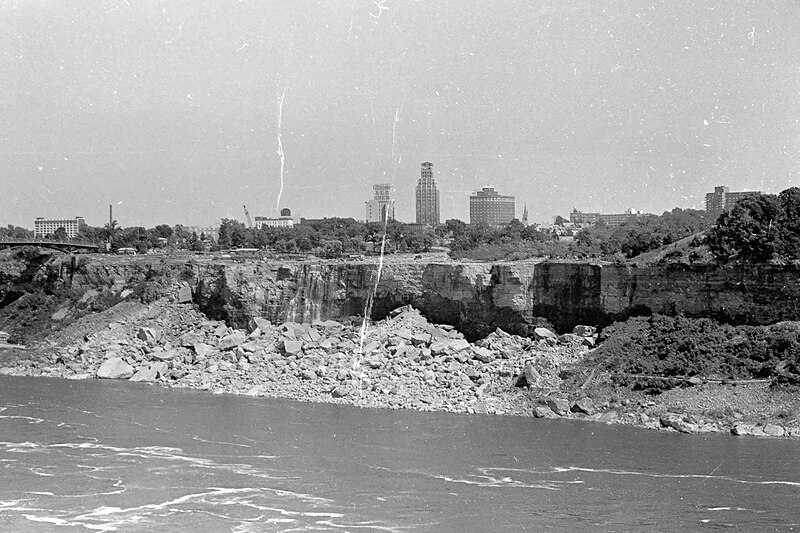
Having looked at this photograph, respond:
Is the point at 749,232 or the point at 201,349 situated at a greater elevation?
the point at 749,232

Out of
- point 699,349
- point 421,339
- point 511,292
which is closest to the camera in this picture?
point 699,349

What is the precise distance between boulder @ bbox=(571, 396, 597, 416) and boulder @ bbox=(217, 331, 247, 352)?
17.8 meters

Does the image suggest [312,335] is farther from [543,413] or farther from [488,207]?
[488,207]

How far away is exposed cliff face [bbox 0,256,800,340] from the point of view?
42.2 m

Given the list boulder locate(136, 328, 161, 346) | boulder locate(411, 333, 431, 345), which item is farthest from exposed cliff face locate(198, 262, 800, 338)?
boulder locate(136, 328, 161, 346)

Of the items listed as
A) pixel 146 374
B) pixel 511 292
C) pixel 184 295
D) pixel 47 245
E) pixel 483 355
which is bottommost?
pixel 146 374

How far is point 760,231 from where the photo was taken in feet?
139

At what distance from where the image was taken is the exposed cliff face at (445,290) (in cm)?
4216

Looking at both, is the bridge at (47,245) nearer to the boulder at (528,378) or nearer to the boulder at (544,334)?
the boulder at (544,334)

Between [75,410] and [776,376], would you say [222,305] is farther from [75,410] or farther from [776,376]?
[776,376]

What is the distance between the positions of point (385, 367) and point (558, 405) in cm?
844

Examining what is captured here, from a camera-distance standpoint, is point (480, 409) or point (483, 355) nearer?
point (480, 409)

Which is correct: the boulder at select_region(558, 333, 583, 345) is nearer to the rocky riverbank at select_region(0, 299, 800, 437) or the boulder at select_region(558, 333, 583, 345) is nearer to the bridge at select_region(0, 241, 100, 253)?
the rocky riverbank at select_region(0, 299, 800, 437)

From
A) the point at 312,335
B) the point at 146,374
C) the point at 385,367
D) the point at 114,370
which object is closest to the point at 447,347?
the point at 385,367
